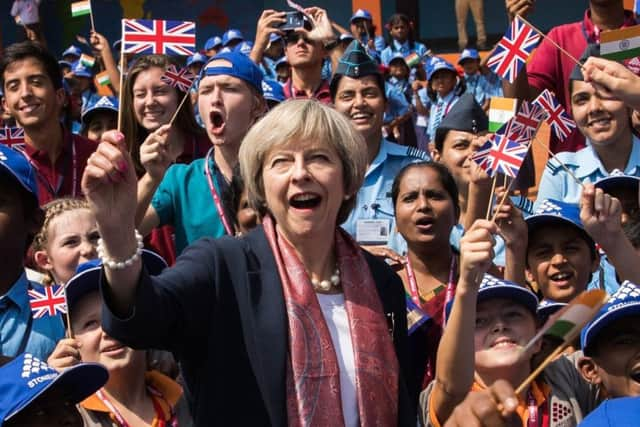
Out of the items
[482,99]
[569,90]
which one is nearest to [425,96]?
[482,99]

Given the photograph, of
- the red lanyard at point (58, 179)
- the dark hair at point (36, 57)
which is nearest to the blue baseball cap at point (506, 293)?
the red lanyard at point (58, 179)

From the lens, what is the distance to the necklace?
314cm

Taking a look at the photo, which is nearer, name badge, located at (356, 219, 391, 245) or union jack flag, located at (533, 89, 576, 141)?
union jack flag, located at (533, 89, 576, 141)

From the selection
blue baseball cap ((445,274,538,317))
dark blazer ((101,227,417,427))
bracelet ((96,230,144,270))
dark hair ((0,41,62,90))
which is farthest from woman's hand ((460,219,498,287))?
dark hair ((0,41,62,90))

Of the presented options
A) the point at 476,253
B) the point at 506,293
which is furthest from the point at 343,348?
the point at 506,293

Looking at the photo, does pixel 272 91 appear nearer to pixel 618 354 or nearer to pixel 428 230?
pixel 428 230

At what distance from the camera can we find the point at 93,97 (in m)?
13.1

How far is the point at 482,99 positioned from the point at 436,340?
929 cm

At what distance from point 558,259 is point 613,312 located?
947 mm

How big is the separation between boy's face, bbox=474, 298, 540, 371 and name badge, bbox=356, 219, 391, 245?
1.48 metres

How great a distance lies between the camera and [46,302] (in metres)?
3.95

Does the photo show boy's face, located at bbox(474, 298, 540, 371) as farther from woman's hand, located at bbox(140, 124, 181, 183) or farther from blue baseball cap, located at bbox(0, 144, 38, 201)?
blue baseball cap, located at bbox(0, 144, 38, 201)

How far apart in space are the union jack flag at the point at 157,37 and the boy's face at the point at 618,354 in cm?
198

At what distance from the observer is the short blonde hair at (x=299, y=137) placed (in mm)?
3154
